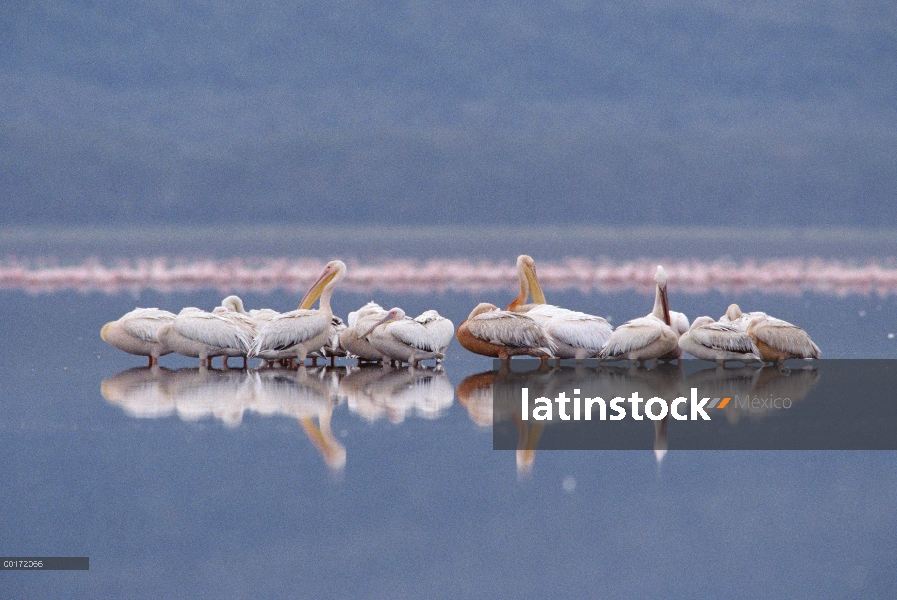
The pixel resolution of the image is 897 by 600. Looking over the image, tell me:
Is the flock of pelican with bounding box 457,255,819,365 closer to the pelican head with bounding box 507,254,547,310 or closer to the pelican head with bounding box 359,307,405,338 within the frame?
the pelican head with bounding box 359,307,405,338

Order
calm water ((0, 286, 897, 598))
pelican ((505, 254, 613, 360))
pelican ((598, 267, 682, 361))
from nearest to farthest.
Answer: calm water ((0, 286, 897, 598)), pelican ((598, 267, 682, 361)), pelican ((505, 254, 613, 360))

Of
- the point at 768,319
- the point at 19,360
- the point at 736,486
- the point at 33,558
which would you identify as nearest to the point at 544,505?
the point at 736,486

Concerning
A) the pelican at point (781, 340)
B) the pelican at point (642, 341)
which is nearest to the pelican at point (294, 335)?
the pelican at point (642, 341)

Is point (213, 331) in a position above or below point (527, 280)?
below

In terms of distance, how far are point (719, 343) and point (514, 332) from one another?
1300 mm

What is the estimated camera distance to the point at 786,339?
758cm

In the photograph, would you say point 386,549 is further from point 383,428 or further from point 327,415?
point 327,415

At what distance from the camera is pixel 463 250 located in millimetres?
22828

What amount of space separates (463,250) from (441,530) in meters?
18.9

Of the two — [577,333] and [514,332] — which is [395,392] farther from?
[577,333]

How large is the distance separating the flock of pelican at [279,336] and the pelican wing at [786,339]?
204cm

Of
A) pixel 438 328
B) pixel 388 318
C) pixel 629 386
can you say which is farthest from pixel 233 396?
pixel 629 386

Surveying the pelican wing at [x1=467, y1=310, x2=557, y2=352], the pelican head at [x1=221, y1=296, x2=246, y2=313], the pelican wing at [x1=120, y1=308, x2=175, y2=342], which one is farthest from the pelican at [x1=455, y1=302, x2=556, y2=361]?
the pelican wing at [x1=120, y1=308, x2=175, y2=342]

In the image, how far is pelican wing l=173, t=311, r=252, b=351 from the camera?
7.48 metres
